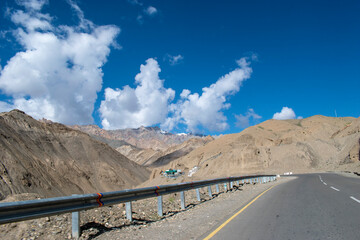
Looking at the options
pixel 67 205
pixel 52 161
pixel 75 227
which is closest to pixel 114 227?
pixel 75 227

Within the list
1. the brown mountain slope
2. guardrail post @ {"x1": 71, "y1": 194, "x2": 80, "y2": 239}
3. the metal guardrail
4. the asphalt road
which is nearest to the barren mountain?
the brown mountain slope

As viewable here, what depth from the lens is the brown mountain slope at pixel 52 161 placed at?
3899 cm

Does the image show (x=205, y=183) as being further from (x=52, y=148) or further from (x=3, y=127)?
(x=52, y=148)

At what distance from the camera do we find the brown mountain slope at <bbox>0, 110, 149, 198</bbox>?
38988 mm

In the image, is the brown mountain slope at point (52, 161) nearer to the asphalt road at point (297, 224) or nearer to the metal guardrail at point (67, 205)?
the metal guardrail at point (67, 205)

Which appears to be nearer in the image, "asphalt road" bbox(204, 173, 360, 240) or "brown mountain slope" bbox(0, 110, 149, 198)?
"asphalt road" bbox(204, 173, 360, 240)

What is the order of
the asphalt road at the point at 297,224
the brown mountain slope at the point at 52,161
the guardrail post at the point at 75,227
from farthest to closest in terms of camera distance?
the brown mountain slope at the point at 52,161 → the guardrail post at the point at 75,227 → the asphalt road at the point at 297,224

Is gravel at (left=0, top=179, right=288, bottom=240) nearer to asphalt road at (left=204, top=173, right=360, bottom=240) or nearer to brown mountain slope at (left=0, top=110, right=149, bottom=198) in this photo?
asphalt road at (left=204, top=173, right=360, bottom=240)

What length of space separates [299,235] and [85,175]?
69.2 metres

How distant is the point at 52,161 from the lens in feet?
204

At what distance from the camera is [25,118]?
72.3m

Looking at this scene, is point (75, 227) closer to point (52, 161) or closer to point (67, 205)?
point (67, 205)

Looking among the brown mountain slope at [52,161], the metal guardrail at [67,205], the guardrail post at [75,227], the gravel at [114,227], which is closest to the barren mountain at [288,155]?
the brown mountain slope at [52,161]

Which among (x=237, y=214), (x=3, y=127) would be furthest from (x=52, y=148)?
(x=237, y=214)
